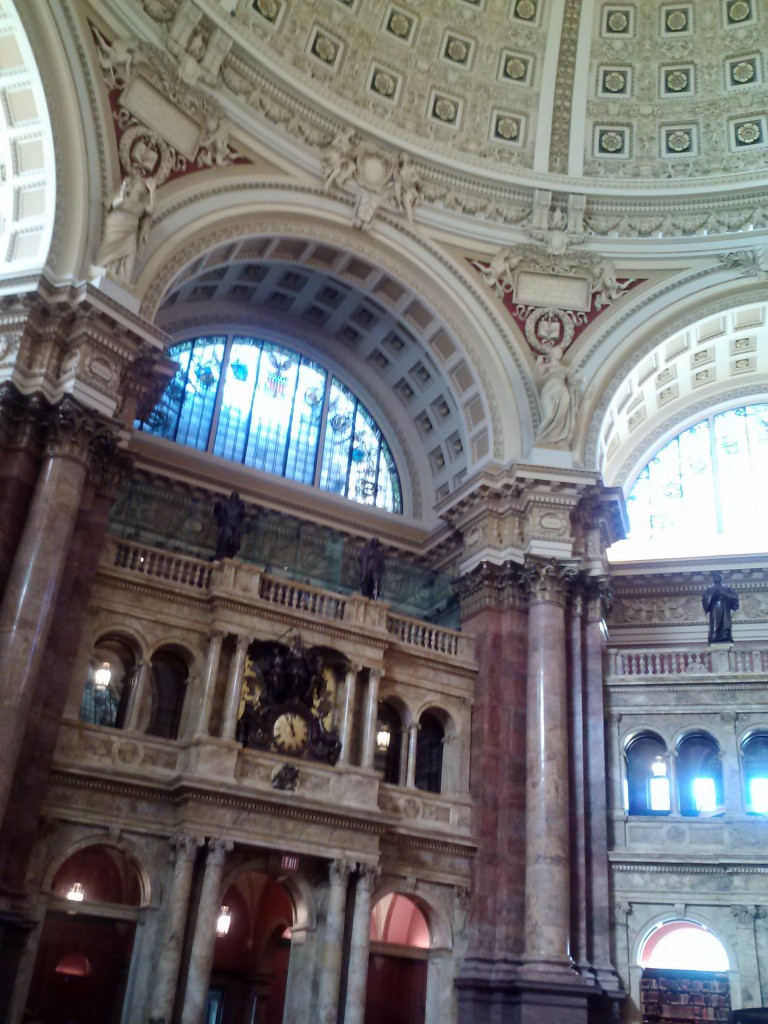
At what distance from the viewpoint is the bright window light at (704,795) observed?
23047 millimetres

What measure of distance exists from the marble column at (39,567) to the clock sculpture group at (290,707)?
4857mm

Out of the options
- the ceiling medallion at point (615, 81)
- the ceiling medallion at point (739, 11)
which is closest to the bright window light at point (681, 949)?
the ceiling medallion at point (615, 81)

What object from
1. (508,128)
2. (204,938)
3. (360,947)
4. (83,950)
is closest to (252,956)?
(83,950)

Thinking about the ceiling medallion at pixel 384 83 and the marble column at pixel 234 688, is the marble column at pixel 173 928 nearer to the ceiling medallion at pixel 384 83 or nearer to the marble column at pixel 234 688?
the marble column at pixel 234 688

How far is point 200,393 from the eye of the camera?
27.4m

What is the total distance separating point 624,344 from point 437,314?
16.3ft

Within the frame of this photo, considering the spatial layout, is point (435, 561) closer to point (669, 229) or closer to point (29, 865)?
point (669, 229)

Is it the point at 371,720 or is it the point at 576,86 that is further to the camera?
the point at 576,86

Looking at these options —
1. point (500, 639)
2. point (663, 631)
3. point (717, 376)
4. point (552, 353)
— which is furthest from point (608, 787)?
point (717, 376)

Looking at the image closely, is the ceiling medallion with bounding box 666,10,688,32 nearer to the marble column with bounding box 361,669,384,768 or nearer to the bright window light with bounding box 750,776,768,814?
the marble column with bounding box 361,669,384,768

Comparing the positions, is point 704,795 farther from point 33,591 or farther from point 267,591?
point 33,591

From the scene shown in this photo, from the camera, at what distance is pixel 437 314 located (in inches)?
1062

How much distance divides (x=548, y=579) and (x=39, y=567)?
11.4 metres

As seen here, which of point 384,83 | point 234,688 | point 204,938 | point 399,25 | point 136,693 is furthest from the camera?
point 399,25
